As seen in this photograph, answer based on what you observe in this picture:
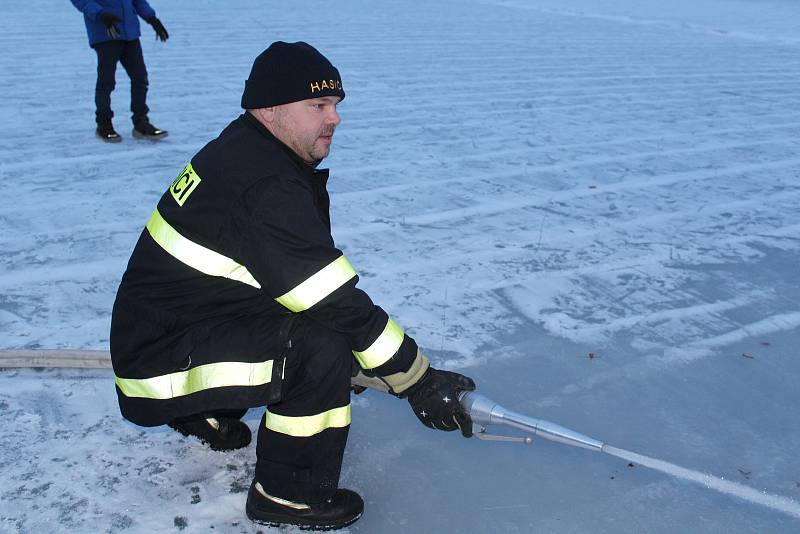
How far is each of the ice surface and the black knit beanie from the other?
3.15ft

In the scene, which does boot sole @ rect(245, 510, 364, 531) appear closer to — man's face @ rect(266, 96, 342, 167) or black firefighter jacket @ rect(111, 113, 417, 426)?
black firefighter jacket @ rect(111, 113, 417, 426)

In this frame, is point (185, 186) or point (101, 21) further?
point (101, 21)

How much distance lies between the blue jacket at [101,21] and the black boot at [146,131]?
0.49 m

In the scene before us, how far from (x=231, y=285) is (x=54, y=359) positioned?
3.18 feet

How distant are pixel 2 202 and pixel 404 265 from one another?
196 cm

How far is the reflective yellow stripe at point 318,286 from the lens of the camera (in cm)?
185

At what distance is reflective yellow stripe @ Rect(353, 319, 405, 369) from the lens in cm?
199

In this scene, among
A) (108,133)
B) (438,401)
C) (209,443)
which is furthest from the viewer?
(108,133)

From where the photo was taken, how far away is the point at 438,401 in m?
2.08

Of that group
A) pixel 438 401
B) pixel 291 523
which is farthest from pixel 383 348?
pixel 291 523

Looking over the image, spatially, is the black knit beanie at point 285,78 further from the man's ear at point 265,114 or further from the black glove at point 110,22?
the black glove at point 110,22

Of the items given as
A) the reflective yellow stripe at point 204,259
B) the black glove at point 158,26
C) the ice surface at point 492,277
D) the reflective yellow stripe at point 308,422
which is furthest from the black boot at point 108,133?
the reflective yellow stripe at point 308,422

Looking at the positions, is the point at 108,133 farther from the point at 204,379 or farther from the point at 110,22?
the point at 204,379

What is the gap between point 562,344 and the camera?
2992 mm
